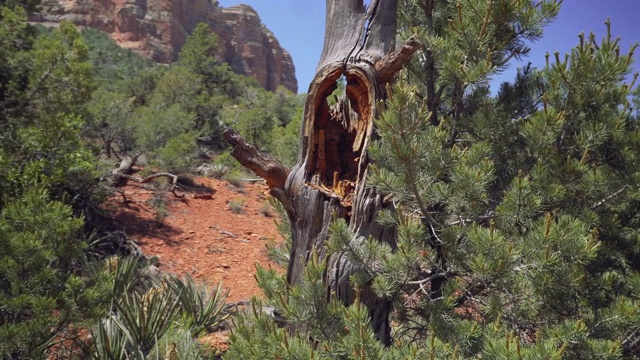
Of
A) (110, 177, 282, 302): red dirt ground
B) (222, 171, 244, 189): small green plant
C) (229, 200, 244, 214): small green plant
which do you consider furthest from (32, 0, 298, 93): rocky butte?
(229, 200, 244, 214): small green plant

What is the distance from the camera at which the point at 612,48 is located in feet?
9.63

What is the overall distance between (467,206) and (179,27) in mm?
66849

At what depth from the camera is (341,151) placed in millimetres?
3615

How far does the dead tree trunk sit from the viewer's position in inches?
126

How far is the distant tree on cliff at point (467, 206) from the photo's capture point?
2637 millimetres

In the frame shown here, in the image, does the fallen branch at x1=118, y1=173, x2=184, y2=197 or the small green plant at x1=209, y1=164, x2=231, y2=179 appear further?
the small green plant at x1=209, y1=164, x2=231, y2=179

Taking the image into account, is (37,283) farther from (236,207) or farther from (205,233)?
(236,207)

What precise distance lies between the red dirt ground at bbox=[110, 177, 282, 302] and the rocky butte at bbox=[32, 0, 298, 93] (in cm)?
4522

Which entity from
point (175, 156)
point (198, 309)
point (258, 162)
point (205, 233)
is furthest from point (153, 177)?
point (258, 162)

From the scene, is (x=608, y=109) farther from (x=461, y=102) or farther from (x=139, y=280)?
(x=139, y=280)

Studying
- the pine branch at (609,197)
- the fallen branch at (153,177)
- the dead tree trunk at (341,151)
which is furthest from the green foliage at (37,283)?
the fallen branch at (153,177)

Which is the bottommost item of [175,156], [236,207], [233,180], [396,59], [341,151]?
[236,207]

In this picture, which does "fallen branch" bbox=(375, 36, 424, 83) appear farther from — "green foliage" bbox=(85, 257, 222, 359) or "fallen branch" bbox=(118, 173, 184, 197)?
"fallen branch" bbox=(118, 173, 184, 197)

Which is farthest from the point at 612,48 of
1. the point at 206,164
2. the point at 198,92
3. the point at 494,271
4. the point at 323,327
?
the point at 198,92
